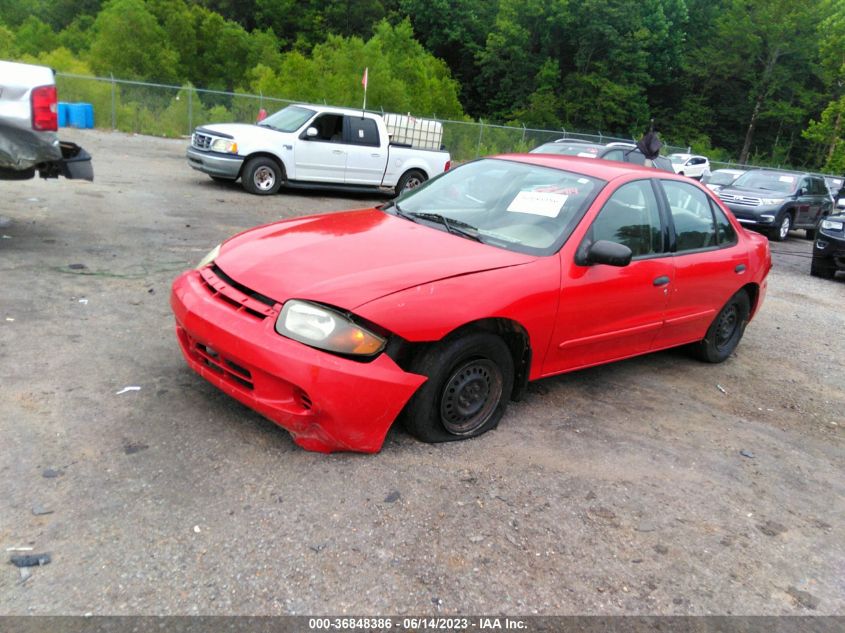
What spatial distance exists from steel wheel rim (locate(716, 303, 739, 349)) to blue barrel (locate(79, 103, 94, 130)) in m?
21.2

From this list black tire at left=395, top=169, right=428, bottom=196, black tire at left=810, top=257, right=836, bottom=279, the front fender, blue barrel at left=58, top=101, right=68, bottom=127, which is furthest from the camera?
blue barrel at left=58, top=101, right=68, bottom=127

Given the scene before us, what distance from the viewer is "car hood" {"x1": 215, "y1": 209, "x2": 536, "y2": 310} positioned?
11.4 ft

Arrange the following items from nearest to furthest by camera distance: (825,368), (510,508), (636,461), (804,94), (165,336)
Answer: (510,508)
(636,461)
(165,336)
(825,368)
(804,94)

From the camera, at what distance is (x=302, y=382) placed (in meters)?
3.25

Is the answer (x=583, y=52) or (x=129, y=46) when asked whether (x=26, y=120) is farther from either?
(x=583, y=52)

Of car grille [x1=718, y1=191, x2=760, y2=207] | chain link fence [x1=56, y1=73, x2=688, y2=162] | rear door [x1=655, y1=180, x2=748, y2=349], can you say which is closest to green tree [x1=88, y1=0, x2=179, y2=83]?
chain link fence [x1=56, y1=73, x2=688, y2=162]

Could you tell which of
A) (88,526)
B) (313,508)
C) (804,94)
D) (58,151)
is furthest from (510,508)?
(804,94)

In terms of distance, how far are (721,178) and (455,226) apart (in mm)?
17229

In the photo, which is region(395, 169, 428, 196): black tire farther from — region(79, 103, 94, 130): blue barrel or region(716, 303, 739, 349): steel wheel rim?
region(79, 103, 94, 130): blue barrel

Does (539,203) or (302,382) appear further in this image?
(539,203)

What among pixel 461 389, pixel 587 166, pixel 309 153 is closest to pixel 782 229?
pixel 309 153

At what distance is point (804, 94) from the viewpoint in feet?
167

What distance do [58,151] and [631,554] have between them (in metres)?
6.13

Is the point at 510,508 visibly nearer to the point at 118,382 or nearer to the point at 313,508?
the point at 313,508
